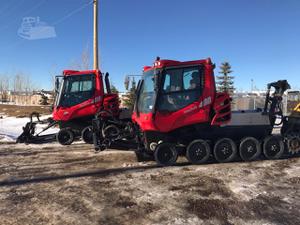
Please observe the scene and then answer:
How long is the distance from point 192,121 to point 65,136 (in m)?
5.22

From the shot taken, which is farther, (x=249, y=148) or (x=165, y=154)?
(x=249, y=148)

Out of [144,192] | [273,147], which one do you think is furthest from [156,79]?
[273,147]

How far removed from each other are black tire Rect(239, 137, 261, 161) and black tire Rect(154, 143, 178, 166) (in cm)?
178

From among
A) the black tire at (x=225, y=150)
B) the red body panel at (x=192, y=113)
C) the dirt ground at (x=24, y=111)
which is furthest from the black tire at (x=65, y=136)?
the dirt ground at (x=24, y=111)

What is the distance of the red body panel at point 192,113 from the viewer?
26.2 ft

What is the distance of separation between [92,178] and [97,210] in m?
2.06

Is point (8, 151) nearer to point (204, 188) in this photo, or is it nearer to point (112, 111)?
point (112, 111)

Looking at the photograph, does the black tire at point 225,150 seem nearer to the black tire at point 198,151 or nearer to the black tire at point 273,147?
the black tire at point 198,151

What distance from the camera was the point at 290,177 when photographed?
733cm

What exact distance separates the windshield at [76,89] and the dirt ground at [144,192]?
2.56 meters

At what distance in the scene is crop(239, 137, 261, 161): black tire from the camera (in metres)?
8.66

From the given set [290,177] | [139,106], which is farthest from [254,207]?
[139,106]

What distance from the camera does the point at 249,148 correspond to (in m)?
8.71

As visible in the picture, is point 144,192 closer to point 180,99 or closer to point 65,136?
point 180,99
